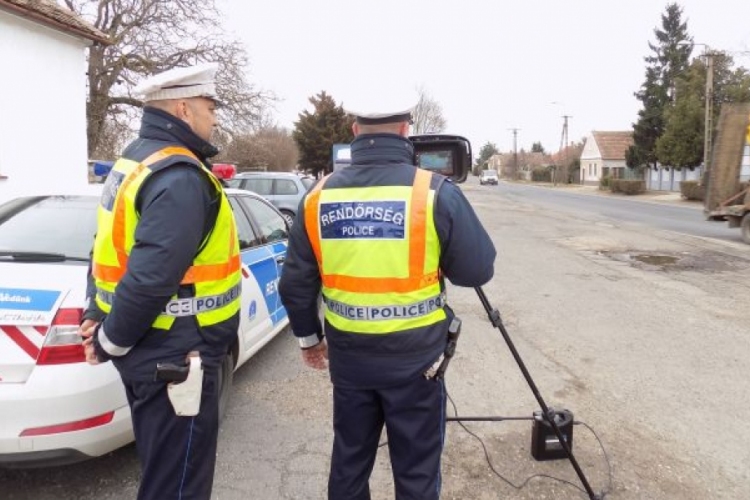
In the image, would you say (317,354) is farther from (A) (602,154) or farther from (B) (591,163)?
(B) (591,163)

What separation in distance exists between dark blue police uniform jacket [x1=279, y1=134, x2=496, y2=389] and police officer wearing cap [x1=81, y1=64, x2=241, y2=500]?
358 millimetres

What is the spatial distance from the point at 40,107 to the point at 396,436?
13420mm

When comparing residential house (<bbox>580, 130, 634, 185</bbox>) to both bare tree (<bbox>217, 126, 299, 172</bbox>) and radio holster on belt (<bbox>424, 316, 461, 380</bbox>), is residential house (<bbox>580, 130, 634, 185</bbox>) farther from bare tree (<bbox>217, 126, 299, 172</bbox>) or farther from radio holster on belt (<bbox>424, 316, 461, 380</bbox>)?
radio holster on belt (<bbox>424, 316, 461, 380</bbox>)

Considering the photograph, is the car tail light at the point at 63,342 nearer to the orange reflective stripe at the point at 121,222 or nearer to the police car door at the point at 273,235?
the orange reflective stripe at the point at 121,222

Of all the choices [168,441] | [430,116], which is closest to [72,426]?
[168,441]

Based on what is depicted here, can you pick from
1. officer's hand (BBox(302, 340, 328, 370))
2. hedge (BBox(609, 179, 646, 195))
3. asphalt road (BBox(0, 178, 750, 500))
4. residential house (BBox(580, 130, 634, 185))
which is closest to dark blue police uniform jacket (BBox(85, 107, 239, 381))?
officer's hand (BBox(302, 340, 328, 370))

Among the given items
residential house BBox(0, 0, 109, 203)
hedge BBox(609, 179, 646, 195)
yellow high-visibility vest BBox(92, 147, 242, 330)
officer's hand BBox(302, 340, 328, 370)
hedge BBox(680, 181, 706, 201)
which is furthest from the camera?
hedge BBox(609, 179, 646, 195)

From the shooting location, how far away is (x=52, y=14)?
1249cm

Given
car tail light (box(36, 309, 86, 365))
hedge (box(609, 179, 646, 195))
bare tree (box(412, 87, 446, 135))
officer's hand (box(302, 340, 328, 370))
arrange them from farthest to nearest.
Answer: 1. bare tree (box(412, 87, 446, 135))
2. hedge (box(609, 179, 646, 195))
3. car tail light (box(36, 309, 86, 365))
4. officer's hand (box(302, 340, 328, 370))

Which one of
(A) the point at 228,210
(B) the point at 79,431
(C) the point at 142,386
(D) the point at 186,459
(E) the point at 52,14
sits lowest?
(B) the point at 79,431

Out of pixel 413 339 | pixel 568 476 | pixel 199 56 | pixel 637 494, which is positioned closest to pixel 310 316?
pixel 413 339

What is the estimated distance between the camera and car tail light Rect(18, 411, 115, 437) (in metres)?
2.48

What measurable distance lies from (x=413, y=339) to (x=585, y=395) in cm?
257

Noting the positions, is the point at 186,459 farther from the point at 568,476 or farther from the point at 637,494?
the point at 637,494
